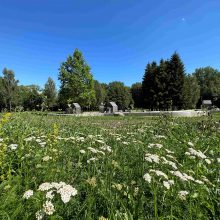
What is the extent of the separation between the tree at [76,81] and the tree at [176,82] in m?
17.8

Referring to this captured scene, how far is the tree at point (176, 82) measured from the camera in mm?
59281

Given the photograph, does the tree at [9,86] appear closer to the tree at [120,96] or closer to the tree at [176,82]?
the tree at [120,96]

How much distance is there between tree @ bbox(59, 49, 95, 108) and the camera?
51.4m

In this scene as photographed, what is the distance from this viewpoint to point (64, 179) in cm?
398

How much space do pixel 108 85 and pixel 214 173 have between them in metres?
118

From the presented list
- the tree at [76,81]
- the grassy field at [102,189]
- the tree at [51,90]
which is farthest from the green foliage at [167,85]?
the grassy field at [102,189]

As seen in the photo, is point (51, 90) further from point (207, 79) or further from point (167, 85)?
point (207, 79)

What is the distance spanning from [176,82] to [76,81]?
22083 mm

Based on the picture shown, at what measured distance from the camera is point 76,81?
51.2 metres

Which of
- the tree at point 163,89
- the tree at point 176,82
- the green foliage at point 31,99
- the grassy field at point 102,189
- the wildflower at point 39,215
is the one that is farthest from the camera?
the tree at point 163,89

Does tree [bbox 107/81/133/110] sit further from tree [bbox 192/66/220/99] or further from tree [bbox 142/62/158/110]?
tree [bbox 142/62/158/110]

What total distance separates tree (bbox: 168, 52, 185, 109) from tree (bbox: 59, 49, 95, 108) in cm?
1781

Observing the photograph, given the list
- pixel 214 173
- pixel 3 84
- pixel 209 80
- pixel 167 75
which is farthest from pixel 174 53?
pixel 209 80

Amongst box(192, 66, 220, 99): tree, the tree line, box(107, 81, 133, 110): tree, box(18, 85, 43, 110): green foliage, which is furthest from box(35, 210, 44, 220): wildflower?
box(192, 66, 220, 99): tree
